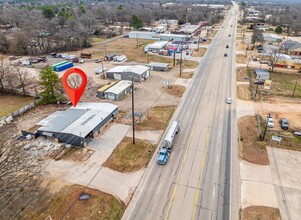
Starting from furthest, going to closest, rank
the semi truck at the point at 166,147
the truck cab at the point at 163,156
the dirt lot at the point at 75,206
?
the semi truck at the point at 166,147, the truck cab at the point at 163,156, the dirt lot at the point at 75,206

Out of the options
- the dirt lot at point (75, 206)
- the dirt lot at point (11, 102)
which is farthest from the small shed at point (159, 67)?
the dirt lot at point (75, 206)

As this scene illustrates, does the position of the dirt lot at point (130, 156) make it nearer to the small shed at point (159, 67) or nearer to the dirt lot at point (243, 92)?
the dirt lot at point (243, 92)

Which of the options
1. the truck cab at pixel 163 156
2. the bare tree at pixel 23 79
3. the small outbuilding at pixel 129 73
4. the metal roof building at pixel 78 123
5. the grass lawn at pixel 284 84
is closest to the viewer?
the truck cab at pixel 163 156

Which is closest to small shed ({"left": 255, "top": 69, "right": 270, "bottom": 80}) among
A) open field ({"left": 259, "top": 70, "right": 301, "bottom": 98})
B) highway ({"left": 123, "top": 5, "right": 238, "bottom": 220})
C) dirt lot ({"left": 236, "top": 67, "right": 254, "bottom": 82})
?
dirt lot ({"left": 236, "top": 67, "right": 254, "bottom": 82})

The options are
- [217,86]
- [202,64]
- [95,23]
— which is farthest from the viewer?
[95,23]

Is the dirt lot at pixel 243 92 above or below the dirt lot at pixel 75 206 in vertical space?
above

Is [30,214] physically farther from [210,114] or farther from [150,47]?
[150,47]

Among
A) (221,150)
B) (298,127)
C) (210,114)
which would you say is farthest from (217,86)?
(221,150)
